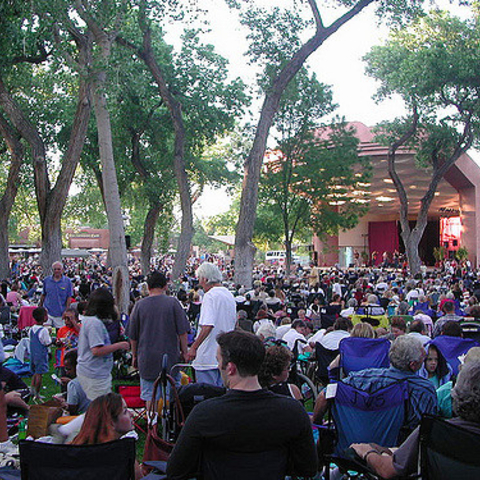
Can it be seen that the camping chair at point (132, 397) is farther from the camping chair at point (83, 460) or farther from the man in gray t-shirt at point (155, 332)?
the camping chair at point (83, 460)

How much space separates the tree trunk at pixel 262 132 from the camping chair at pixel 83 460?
44.3ft

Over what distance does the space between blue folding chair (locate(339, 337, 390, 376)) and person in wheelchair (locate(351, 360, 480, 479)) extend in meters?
2.16

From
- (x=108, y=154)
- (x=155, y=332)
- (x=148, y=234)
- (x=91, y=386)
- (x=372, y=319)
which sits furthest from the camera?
(x=148, y=234)

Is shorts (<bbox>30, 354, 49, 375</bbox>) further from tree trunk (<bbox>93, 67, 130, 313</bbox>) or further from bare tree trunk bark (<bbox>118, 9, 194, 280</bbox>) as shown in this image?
bare tree trunk bark (<bbox>118, 9, 194, 280</bbox>)

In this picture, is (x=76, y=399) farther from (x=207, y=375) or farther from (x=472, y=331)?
(x=472, y=331)

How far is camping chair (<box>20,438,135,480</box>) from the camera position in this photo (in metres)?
2.71

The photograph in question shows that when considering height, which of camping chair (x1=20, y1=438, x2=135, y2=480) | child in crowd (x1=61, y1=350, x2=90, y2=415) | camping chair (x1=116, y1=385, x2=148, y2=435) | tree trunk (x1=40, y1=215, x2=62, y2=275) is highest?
tree trunk (x1=40, y1=215, x2=62, y2=275)

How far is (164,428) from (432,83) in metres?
21.8

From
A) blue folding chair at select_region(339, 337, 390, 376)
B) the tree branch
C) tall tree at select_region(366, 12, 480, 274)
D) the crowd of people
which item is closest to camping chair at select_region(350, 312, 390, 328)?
the crowd of people

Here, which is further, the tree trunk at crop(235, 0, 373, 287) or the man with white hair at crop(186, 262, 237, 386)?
the tree trunk at crop(235, 0, 373, 287)

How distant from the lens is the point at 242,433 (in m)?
2.36

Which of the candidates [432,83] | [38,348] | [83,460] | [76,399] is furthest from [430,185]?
[83,460]

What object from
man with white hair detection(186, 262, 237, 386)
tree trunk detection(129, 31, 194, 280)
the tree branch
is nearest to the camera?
man with white hair detection(186, 262, 237, 386)

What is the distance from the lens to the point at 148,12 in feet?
48.6
